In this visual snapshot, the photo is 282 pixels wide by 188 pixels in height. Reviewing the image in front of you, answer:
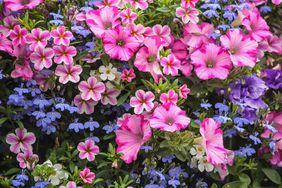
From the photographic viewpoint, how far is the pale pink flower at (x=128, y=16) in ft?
6.94

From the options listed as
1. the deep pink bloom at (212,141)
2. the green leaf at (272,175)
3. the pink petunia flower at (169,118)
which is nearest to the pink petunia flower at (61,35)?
the pink petunia flower at (169,118)

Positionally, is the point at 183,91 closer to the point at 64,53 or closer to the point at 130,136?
the point at 130,136

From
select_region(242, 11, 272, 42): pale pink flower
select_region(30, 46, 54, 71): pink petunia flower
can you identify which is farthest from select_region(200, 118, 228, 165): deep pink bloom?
select_region(30, 46, 54, 71): pink petunia flower

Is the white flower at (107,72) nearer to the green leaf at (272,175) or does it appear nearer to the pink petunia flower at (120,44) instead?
the pink petunia flower at (120,44)

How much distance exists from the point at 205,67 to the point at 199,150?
1.09 ft

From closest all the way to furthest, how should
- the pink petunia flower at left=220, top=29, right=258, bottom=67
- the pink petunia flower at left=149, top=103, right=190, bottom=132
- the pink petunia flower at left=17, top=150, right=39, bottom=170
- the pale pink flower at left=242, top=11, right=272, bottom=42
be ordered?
the pink petunia flower at left=149, top=103, right=190, bottom=132 → the pink petunia flower at left=17, top=150, right=39, bottom=170 → the pink petunia flower at left=220, top=29, right=258, bottom=67 → the pale pink flower at left=242, top=11, right=272, bottom=42

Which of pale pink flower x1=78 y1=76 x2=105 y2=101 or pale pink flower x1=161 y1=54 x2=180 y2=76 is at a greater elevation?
pale pink flower x1=161 y1=54 x2=180 y2=76

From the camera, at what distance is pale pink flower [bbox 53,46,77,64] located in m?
2.09

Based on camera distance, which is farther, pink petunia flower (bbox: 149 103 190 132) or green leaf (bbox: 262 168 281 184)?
green leaf (bbox: 262 168 281 184)

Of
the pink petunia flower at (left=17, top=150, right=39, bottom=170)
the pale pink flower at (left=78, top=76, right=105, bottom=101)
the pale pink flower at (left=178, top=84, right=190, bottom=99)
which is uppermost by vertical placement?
the pale pink flower at (left=178, top=84, right=190, bottom=99)

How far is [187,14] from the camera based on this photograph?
2.21 metres

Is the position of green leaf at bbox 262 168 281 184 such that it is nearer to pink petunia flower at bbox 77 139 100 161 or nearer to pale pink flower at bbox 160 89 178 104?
pale pink flower at bbox 160 89 178 104

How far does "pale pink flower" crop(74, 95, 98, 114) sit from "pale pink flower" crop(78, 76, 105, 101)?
0.13 feet

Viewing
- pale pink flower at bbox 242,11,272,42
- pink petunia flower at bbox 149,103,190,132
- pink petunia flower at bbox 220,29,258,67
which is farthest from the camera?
pale pink flower at bbox 242,11,272,42
